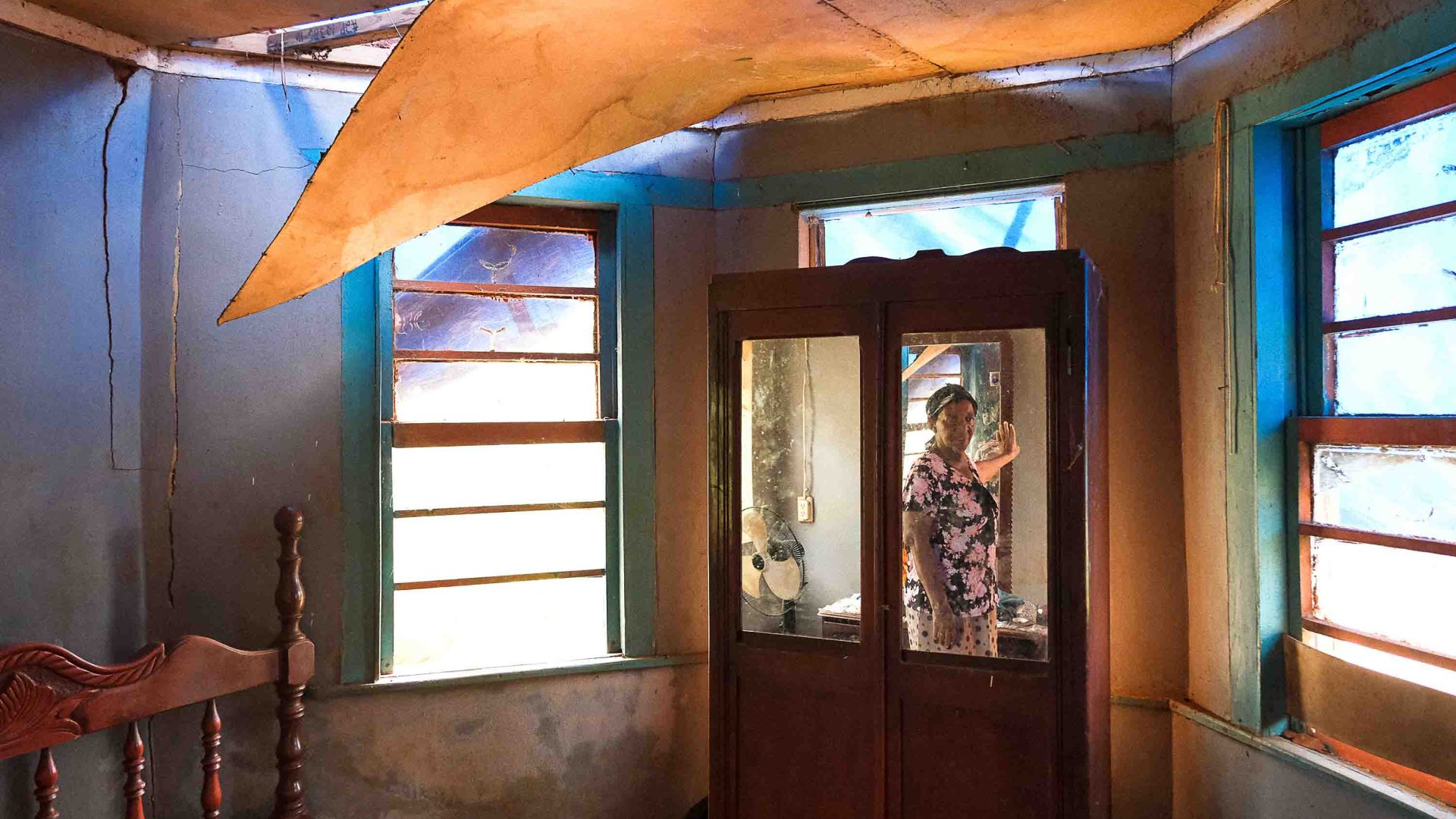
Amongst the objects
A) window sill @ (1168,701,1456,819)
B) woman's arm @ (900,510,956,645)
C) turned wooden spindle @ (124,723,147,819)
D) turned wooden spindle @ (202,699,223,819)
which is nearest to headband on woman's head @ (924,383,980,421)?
woman's arm @ (900,510,956,645)

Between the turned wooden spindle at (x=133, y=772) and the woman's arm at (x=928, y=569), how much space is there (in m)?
2.21

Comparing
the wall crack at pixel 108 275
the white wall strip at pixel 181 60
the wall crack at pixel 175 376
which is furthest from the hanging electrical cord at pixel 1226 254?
the wall crack at pixel 108 275

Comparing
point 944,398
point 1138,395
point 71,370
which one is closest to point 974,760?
point 944,398

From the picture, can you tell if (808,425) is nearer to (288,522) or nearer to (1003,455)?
(1003,455)

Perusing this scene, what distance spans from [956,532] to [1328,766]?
1124 millimetres

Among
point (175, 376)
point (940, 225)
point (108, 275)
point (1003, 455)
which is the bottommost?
point (1003, 455)

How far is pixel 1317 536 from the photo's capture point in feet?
8.58

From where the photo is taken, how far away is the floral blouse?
2564mm

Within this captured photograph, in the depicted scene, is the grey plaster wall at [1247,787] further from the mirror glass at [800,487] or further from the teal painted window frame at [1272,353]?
the mirror glass at [800,487]

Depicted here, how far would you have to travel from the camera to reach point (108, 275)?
2.73 metres

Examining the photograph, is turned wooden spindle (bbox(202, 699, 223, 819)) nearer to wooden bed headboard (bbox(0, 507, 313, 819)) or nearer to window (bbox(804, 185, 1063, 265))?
wooden bed headboard (bbox(0, 507, 313, 819))

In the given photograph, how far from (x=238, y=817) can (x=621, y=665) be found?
1313 millimetres

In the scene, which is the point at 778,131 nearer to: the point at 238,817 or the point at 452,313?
the point at 452,313

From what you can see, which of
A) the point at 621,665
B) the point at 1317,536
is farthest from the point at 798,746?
the point at 1317,536
